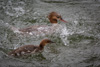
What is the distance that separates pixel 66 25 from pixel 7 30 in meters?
2.02

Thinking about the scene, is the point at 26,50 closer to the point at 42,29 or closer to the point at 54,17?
the point at 42,29

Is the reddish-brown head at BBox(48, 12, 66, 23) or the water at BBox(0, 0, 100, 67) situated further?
the reddish-brown head at BBox(48, 12, 66, 23)

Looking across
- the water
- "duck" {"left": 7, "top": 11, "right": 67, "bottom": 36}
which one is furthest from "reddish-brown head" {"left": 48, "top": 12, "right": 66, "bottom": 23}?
the water

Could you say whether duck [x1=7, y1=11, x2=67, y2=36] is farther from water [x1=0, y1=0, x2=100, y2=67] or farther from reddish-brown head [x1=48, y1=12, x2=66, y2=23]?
water [x1=0, y1=0, x2=100, y2=67]

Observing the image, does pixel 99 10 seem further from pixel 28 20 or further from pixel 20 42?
pixel 20 42

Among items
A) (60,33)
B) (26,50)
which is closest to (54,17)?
(60,33)

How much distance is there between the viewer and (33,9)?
7.31 metres

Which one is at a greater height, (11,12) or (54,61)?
(11,12)

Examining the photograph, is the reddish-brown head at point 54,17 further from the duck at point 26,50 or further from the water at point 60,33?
the duck at point 26,50

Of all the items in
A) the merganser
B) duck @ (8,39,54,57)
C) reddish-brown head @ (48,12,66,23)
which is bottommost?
duck @ (8,39,54,57)

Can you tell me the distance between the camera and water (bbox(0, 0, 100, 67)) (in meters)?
4.83

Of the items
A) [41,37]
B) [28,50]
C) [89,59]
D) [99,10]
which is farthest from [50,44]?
[99,10]

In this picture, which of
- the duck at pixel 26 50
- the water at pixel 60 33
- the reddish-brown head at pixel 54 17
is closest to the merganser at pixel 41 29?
the reddish-brown head at pixel 54 17

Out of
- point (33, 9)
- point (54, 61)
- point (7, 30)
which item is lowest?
point (54, 61)
